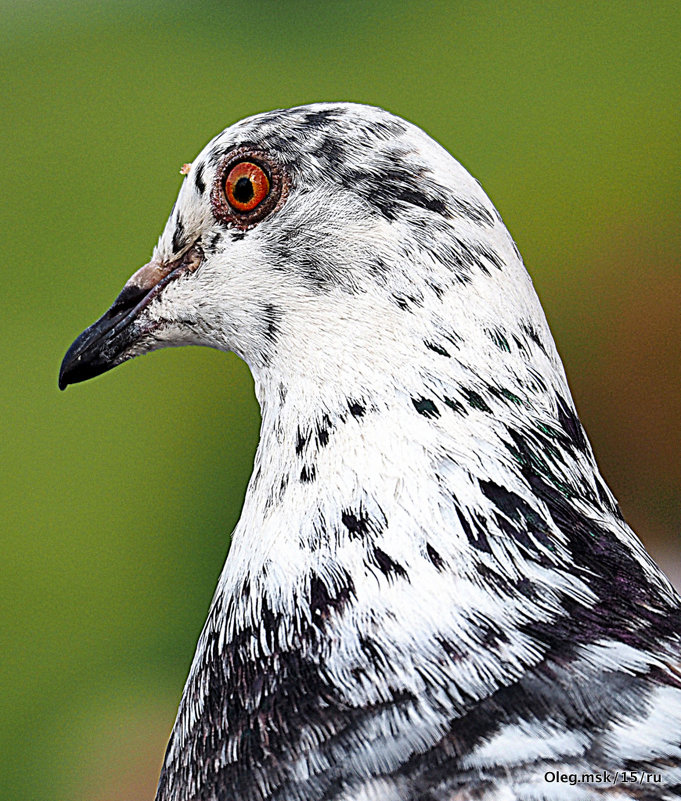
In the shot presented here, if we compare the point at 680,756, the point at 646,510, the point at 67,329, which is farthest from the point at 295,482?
the point at 67,329

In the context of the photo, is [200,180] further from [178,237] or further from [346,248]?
[346,248]

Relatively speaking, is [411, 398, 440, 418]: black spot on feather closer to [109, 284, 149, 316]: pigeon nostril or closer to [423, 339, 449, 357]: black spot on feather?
[423, 339, 449, 357]: black spot on feather

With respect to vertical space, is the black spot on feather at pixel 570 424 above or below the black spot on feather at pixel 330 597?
above

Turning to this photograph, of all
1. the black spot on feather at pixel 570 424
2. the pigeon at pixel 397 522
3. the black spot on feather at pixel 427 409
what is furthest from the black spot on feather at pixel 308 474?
the black spot on feather at pixel 570 424

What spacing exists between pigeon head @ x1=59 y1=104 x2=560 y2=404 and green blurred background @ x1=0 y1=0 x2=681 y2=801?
1.25m

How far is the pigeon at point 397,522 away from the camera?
0.66 meters

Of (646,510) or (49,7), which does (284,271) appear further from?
(49,7)

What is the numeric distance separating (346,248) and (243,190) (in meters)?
0.12

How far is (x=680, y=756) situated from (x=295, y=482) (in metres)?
0.38

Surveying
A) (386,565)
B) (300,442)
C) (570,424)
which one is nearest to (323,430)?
(300,442)

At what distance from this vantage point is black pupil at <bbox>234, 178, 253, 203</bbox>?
82 centimetres

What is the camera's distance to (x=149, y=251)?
221 cm

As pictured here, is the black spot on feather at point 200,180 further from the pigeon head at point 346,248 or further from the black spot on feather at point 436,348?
the black spot on feather at point 436,348

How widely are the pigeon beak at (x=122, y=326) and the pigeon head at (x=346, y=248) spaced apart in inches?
1.8
